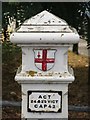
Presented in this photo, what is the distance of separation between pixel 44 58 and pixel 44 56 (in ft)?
0.04

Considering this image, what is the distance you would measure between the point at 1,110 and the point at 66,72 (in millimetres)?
2752

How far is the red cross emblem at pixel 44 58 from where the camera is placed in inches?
93.3

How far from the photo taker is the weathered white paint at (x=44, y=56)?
7.66 ft

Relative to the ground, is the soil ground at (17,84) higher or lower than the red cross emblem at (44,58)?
lower

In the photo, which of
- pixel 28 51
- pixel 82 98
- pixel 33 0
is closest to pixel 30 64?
pixel 28 51

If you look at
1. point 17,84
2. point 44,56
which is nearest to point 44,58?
point 44,56

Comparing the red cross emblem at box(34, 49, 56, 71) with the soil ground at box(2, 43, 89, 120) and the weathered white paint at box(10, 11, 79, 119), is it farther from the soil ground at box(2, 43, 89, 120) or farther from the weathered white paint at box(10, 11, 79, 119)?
the soil ground at box(2, 43, 89, 120)

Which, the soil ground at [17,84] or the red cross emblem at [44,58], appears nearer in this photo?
the red cross emblem at [44,58]

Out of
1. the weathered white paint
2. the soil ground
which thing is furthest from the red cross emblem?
the soil ground

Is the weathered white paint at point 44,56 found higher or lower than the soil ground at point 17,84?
higher

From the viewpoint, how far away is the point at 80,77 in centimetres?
650

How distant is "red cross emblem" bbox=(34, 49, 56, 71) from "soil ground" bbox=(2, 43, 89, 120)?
2300 millimetres

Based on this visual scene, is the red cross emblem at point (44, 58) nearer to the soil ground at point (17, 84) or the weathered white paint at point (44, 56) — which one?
the weathered white paint at point (44, 56)

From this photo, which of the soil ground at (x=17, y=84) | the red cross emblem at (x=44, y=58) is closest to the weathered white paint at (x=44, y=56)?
the red cross emblem at (x=44, y=58)
